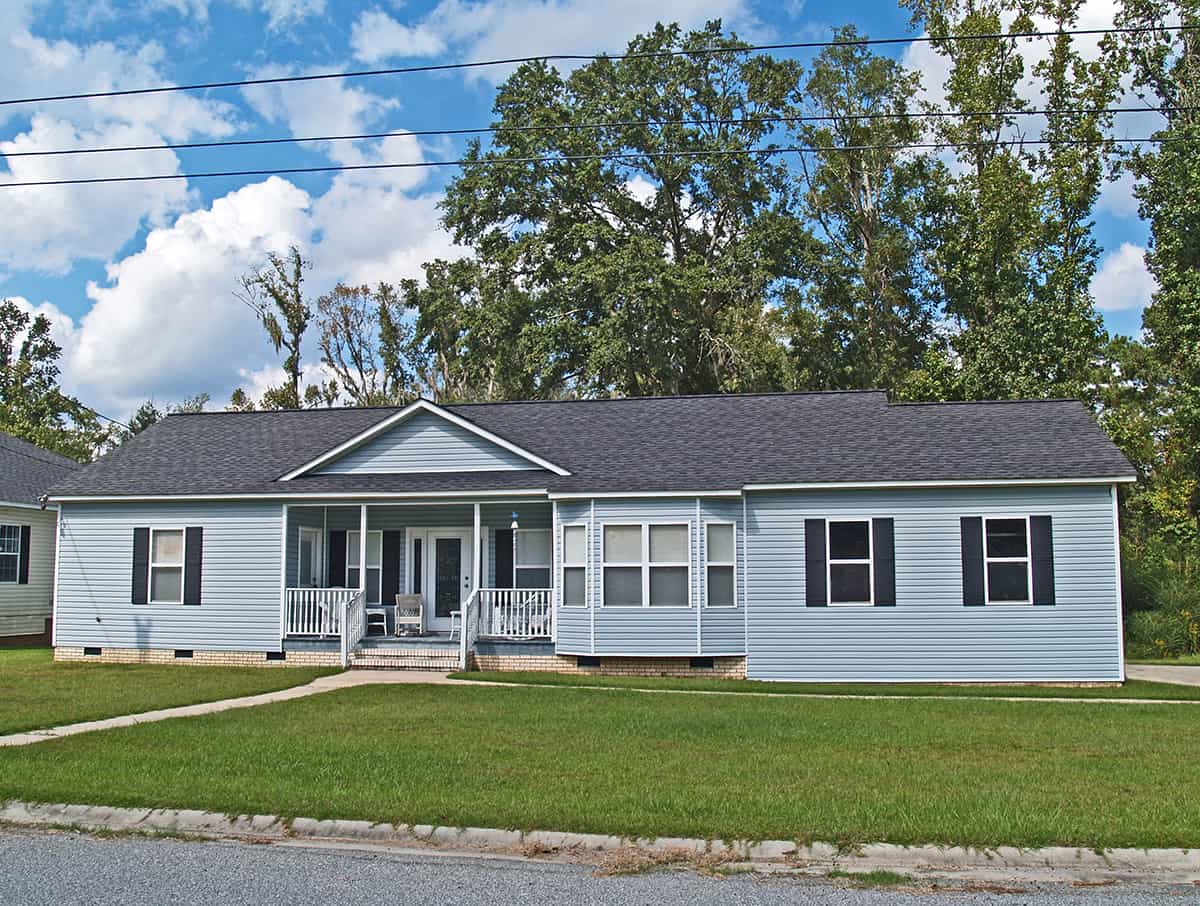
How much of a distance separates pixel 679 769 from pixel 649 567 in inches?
367

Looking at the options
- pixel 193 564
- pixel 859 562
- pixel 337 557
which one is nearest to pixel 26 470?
pixel 193 564

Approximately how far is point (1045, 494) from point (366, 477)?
11.5m

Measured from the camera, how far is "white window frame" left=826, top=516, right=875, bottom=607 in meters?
18.6

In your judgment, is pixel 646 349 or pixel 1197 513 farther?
pixel 646 349

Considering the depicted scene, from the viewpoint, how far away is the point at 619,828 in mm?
7730

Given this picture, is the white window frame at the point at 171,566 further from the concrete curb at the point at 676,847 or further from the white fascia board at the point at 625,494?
the concrete curb at the point at 676,847

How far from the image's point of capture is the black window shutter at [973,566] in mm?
18297

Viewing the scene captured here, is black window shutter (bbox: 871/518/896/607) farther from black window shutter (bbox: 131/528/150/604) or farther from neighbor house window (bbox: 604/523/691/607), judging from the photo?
black window shutter (bbox: 131/528/150/604)

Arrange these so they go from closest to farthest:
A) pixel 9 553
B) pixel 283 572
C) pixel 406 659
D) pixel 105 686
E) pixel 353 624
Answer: pixel 105 686 < pixel 406 659 < pixel 353 624 < pixel 283 572 < pixel 9 553

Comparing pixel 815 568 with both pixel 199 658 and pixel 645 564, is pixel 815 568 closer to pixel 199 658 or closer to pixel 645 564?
pixel 645 564

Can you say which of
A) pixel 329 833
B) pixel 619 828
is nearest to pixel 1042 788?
pixel 619 828

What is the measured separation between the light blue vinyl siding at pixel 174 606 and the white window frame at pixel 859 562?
31.5 ft

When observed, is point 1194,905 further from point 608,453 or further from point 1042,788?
point 608,453

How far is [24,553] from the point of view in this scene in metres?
25.9
